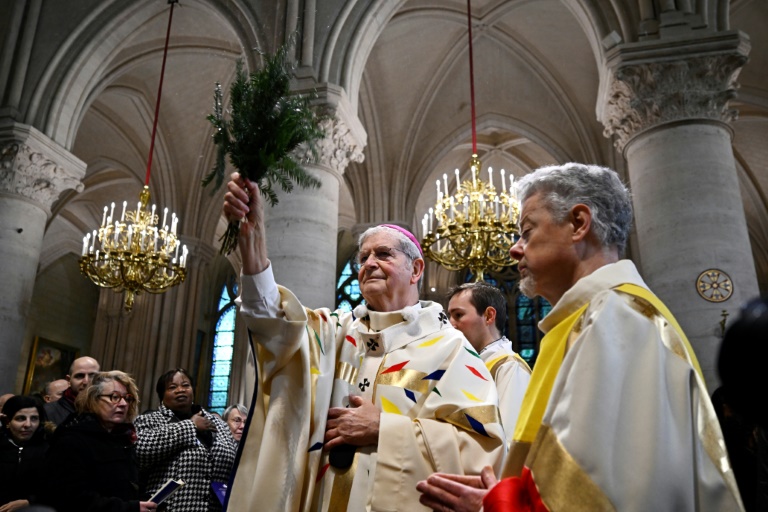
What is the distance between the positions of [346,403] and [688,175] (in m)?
5.14

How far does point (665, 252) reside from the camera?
20.1 ft

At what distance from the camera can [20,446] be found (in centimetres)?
401

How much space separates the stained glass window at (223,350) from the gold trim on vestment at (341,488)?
17.2 m

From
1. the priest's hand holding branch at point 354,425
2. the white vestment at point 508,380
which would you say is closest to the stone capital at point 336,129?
the white vestment at point 508,380

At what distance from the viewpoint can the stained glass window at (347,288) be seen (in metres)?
20.0

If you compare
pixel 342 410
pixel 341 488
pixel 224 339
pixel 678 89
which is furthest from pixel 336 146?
pixel 224 339

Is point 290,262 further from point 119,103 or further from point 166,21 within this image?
point 119,103

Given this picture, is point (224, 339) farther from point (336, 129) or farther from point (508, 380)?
point (508, 380)

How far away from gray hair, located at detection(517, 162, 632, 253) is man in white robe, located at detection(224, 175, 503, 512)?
2.59 feet

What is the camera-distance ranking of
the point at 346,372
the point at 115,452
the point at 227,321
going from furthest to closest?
1. the point at 227,321
2. the point at 115,452
3. the point at 346,372

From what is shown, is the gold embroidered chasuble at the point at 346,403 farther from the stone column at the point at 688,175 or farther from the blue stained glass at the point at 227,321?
the blue stained glass at the point at 227,321

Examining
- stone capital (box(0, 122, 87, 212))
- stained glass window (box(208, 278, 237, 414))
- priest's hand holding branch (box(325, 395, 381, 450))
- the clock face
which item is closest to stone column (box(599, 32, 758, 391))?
the clock face

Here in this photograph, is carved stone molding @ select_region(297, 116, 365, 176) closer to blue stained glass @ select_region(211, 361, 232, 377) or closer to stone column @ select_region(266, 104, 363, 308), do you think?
stone column @ select_region(266, 104, 363, 308)

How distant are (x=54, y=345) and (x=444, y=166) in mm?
14123
